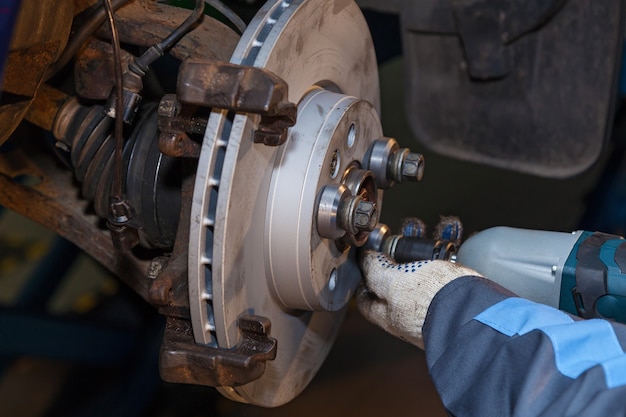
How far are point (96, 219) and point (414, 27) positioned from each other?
74 centimetres

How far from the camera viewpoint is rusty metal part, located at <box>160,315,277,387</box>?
0.75 metres

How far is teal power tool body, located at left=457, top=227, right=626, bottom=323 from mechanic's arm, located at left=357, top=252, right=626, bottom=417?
0.11 metres

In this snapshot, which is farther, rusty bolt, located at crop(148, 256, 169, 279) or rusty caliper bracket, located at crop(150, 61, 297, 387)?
rusty bolt, located at crop(148, 256, 169, 279)

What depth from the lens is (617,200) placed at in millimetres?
1646

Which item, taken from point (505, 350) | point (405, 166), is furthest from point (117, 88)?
point (505, 350)

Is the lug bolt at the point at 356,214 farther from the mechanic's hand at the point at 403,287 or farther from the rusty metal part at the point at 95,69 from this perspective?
the rusty metal part at the point at 95,69

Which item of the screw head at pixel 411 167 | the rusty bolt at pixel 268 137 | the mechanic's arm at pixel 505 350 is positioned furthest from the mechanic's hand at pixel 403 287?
the rusty bolt at pixel 268 137

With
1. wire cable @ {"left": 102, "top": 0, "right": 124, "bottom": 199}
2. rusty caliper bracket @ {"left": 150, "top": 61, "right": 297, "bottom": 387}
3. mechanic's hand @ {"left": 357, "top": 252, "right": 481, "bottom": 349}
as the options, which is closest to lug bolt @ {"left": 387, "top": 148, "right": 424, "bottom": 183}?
mechanic's hand @ {"left": 357, "top": 252, "right": 481, "bottom": 349}

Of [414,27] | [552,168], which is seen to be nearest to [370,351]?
[552,168]

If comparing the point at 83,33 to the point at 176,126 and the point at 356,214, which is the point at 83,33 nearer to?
the point at 176,126

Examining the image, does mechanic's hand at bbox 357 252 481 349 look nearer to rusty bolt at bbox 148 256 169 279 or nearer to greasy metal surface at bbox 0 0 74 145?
rusty bolt at bbox 148 256 169 279

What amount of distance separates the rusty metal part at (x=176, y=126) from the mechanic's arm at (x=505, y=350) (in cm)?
29

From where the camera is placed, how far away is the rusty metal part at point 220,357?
2.45 feet

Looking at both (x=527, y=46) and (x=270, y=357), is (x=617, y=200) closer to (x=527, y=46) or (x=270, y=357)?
(x=527, y=46)
